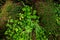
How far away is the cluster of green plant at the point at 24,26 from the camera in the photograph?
329 cm

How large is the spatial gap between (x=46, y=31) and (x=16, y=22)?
590 millimetres

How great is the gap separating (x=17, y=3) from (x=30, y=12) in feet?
1.12

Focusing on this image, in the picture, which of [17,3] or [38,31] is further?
[17,3]

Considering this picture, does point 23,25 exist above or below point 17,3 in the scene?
below

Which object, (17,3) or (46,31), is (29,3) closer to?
(17,3)

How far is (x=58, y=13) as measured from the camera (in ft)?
11.4

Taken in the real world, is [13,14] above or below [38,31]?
above

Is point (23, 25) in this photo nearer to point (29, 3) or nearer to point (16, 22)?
point (16, 22)

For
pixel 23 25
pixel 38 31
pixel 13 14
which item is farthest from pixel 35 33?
pixel 13 14

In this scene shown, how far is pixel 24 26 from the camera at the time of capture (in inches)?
132

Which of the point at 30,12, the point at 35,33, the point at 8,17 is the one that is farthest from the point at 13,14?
the point at 35,33

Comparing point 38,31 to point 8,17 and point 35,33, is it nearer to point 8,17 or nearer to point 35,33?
point 35,33

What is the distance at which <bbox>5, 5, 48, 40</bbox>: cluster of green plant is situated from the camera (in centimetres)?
329

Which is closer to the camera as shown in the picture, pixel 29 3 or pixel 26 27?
pixel 26 27
